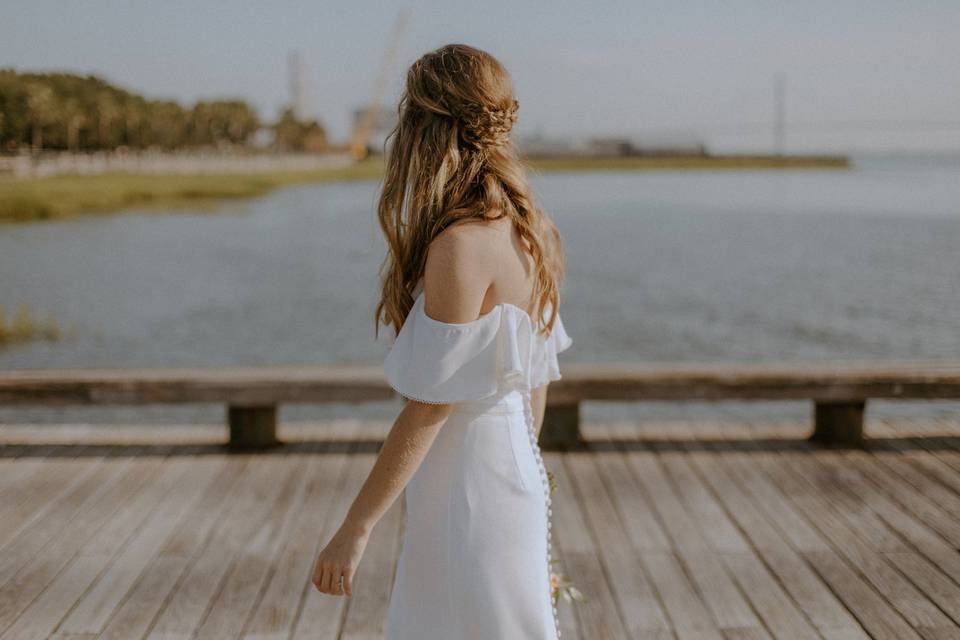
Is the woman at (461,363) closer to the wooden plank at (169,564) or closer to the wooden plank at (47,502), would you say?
the wooden plank at (169,564)

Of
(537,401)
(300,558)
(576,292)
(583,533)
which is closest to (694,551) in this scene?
(583,533)

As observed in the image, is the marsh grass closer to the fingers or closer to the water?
the water

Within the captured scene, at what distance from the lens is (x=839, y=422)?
13.9ft

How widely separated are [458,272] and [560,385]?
2629mm

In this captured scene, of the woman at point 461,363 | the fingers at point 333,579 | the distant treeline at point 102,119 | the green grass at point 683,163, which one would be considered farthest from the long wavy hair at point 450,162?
the green grass at point 683,163

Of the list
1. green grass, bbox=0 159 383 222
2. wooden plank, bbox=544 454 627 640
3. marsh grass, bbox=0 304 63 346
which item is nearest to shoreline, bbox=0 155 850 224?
green grass, bbox=0 159 383 222

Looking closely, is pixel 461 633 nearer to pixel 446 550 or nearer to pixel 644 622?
pixel 446 550

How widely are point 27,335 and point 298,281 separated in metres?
10.2

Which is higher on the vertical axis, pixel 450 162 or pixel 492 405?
pixel 450 162

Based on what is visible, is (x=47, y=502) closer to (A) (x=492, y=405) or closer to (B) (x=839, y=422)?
(A) (x=492, y=405)

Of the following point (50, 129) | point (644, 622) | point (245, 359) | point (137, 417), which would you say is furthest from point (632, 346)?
point (644, 622)

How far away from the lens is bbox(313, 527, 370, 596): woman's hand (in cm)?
156

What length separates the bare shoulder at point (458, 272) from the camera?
1.46m

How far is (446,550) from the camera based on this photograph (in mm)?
1657
